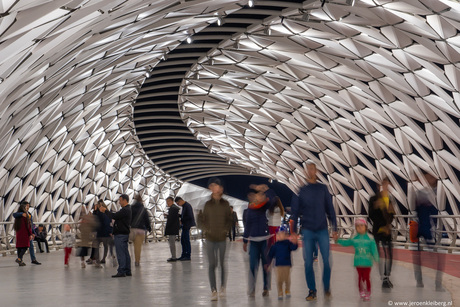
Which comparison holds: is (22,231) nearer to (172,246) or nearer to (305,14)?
(172,246)

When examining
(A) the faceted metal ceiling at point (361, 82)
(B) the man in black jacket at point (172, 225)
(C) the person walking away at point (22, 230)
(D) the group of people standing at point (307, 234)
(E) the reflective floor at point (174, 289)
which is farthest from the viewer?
(A) the faceted metal ceiling at point (361, 82)

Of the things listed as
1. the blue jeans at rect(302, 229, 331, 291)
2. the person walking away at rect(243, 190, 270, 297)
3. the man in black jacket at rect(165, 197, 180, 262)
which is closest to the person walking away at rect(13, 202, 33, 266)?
the man in black jacket at rect(165, 197, 180, 262)

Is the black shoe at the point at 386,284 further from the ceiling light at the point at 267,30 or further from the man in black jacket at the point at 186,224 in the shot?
the ceiling light at the point at 267,30

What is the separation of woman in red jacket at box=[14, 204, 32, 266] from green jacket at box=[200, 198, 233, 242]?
13946mm

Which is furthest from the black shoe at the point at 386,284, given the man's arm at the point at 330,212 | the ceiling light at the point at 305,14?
the ceiling light at the point at 305,14

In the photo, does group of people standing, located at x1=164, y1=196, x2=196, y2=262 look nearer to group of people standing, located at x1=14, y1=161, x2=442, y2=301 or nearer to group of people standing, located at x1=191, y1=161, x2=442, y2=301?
group of people standing, located at x1=14, y1=161, x2=442, y2=301

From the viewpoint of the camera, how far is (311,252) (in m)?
11.2

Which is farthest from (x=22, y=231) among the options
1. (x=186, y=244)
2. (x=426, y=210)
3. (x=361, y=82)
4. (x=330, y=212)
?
(x=361, y=82)

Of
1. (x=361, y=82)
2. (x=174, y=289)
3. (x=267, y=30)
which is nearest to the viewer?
(x=174, y=289)

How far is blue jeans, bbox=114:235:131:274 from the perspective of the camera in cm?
1648

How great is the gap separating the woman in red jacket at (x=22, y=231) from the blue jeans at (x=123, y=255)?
7921 millimetres

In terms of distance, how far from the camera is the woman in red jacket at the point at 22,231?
23.6 metres

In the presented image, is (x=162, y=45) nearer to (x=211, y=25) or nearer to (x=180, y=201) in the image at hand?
(x=211, y=25)

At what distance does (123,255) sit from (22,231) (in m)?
8.83
